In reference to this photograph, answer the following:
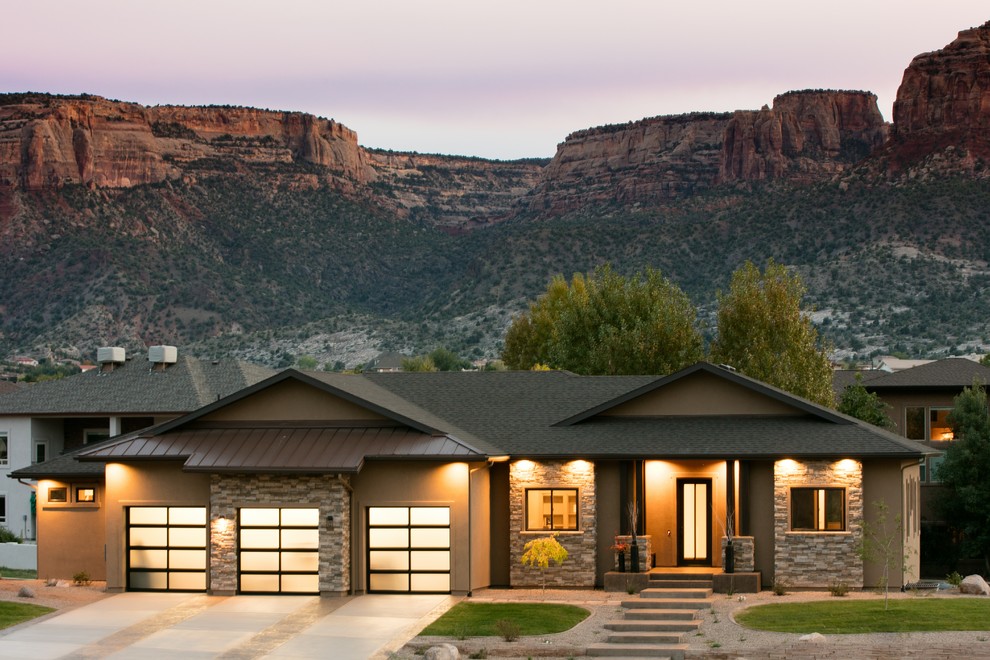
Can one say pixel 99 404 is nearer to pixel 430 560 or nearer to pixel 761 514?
pixel 430 560

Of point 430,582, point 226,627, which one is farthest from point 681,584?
point 226,627

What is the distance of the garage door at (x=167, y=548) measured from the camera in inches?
1351

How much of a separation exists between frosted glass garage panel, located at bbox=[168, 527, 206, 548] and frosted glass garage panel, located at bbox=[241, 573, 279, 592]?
1359mm

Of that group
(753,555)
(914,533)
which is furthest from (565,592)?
(914,533)

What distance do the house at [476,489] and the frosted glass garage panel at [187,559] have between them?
0.10ft

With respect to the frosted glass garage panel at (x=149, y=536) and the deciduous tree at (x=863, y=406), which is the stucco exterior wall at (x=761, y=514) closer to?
the frosted glass garage panel at (x=149, y=536)

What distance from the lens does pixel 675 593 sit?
32.2 meters

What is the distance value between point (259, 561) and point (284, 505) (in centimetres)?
149

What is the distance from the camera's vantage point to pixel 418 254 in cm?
18062

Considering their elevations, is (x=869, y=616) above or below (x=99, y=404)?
below

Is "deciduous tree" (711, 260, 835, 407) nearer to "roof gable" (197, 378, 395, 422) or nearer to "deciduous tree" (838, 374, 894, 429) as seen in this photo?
"deciduous tree" (838, 374, 894, 429)

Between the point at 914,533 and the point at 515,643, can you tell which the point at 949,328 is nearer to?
the point at 914,533

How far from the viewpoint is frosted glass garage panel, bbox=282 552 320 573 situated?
1315 inches

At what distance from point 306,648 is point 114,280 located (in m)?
117
